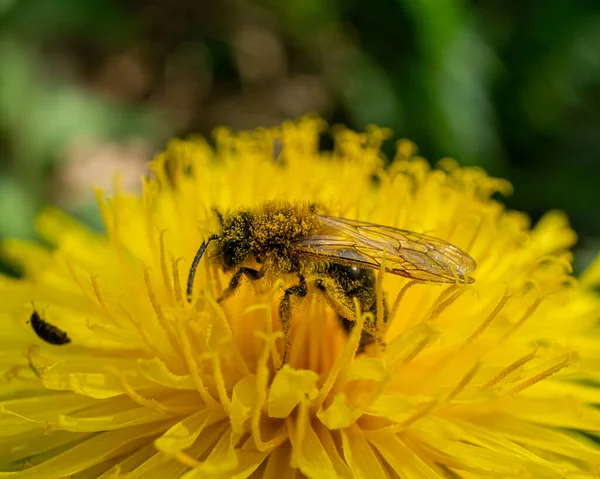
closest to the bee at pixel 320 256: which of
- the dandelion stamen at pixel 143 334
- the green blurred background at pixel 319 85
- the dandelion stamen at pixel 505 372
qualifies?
the dandelion stamen at pixel 143 334

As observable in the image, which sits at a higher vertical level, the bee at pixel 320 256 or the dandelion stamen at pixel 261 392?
the bee at pixel 320 256

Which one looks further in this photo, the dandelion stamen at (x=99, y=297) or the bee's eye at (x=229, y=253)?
the dandelion stamen at (x=99, y=297)

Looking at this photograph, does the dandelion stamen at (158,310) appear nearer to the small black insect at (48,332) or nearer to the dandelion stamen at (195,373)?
the dandelion stamen at (195,373)

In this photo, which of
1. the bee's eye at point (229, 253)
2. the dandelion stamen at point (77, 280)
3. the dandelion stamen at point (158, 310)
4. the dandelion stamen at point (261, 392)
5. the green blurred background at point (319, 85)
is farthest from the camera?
the green blurred background at point (319, 85)

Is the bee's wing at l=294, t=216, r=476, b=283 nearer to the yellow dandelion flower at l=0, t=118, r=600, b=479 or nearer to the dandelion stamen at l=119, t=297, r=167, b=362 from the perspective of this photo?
the yellow dandelion flower at l=0, t=118, r=600, b=479

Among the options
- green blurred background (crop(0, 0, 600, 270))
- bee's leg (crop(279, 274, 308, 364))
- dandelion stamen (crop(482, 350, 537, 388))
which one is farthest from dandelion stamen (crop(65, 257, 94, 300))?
green blurred background (crop(0, 0, 600, 270))

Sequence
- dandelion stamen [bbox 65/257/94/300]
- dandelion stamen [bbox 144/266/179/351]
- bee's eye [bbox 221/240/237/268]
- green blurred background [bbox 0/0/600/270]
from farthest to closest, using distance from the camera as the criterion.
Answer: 1. green blurred background [bbox 0/0/600/270]
2. dandelion stamen [bbox 65/257/94/300]
3. dandelion stamen [bbox 144/266/179/351]
4. bee's eye [bbox 221/240/237/268]

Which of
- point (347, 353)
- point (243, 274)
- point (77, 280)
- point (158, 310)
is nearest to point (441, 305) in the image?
point (347, 353)
